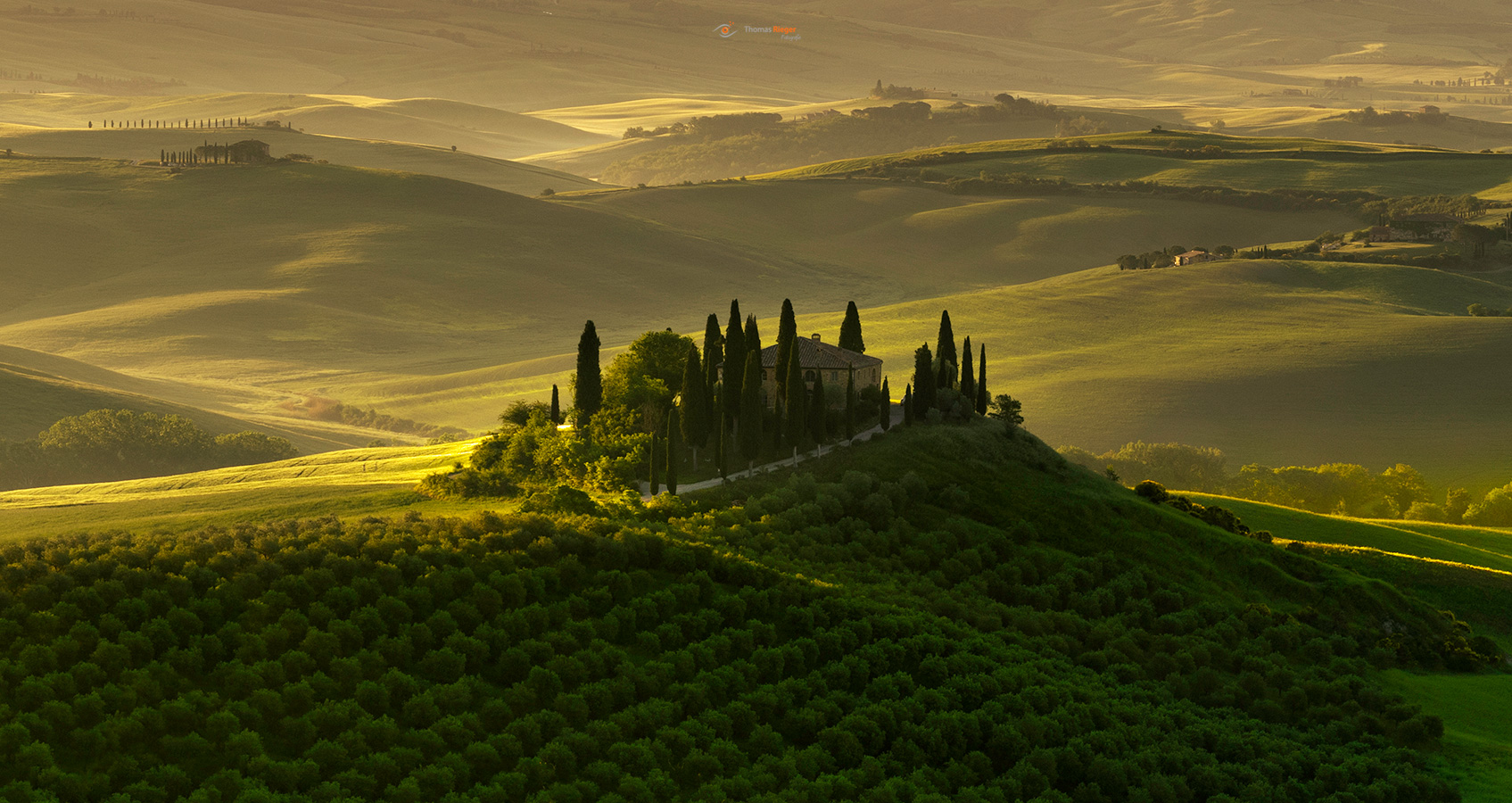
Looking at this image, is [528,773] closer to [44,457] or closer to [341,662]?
[341,662]

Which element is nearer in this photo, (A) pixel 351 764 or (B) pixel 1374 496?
(A) pixel 351 764

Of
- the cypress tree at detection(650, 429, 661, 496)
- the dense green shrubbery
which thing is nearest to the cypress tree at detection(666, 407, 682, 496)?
the cypress tree at detection(650, 429, 661, 496)

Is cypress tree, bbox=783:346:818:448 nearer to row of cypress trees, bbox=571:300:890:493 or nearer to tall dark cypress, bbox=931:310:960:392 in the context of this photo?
row of cypress trees, bbox=571:300:890:493

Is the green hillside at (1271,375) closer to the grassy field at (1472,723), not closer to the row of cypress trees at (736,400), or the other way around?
the grassy field at (1472,723)

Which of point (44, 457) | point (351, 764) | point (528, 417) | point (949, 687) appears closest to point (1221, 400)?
point (528, 417)

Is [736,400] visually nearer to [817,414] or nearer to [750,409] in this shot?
[750,409]

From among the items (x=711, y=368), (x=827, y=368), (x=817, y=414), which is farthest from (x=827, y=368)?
(x=711, y=368)
